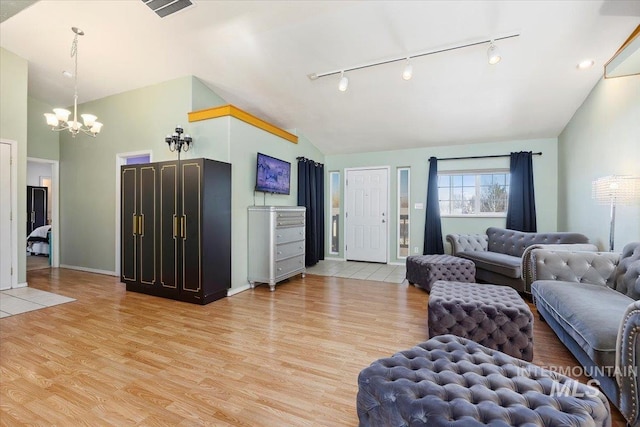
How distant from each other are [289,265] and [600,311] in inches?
136

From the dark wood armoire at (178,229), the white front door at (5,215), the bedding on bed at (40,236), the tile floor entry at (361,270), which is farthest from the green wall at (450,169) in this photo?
the bedding on bed at (40,236)

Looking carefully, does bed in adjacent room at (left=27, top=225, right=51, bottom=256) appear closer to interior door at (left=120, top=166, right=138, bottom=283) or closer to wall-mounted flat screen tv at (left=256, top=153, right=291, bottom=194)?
interior door at (left=120, top=166, right=138, bottom=283)

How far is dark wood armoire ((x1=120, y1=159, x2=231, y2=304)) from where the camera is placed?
342 cm

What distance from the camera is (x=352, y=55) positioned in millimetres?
3549

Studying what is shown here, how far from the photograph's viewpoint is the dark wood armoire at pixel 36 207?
7645 millimetres

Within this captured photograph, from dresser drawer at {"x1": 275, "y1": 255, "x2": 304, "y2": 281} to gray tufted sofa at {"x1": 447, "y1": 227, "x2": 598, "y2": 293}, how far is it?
260cm

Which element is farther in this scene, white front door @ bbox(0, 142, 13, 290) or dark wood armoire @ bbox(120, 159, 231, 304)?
white front door @ bbox(0, 142, 13, 290)

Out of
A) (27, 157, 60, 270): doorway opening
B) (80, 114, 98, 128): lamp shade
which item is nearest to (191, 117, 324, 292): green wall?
(80, 114, 98, 128): lamp shade

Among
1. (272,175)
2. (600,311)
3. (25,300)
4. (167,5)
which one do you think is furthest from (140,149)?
(600,311)

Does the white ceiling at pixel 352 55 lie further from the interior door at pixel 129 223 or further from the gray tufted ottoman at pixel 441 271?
the gray tufted ottoman at pixel 441 271

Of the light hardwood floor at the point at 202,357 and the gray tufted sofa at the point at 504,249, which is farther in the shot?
the gray tufted sofa at the point at 504,249

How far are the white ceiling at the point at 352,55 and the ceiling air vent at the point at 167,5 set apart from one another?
0.23 ft

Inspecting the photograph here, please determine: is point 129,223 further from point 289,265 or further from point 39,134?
point 39,134

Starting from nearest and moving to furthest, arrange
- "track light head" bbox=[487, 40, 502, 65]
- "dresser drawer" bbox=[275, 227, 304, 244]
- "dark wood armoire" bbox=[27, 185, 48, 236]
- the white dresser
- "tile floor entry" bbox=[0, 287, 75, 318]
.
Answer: "track light head" bbox=[487, 40, 502, 65], "tile floor entry" bbox=[0, 287, 75, 318], the white dresser, "dresser drawer" bbox=[275, 227, 304, 244], "dark wood armoire" bbox=[27, 185, 48, 236]
